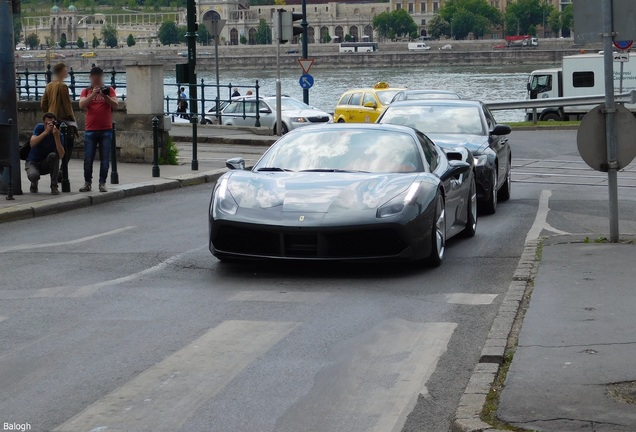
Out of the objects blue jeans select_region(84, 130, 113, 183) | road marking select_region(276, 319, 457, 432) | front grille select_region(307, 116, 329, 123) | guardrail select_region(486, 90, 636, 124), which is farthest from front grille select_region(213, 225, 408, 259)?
guardrail select_region(486, 90, 636, 124)

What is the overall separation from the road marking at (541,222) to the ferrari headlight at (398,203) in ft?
7.78

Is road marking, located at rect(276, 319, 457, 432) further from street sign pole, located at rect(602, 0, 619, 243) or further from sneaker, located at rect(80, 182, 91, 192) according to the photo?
sneaker, located at rect(80, 182, 91, 192)

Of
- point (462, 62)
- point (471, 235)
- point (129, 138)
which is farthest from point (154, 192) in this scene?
point (462, 62)

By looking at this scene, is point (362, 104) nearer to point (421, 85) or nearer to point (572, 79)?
point (572, 79)

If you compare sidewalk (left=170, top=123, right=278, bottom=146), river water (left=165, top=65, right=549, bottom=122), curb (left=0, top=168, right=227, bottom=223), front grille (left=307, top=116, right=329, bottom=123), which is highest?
river water (left=165, top=65, right=549, bottom=122)

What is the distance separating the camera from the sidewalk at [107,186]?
1478 cm

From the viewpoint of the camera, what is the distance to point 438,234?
10359mm

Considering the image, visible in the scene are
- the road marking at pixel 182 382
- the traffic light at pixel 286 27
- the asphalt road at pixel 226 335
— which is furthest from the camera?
the traffic light at pixel 286 27

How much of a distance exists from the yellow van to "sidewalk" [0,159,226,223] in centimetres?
1391

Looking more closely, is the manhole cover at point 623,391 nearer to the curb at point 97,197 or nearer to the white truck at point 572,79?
the curb at point 97,197

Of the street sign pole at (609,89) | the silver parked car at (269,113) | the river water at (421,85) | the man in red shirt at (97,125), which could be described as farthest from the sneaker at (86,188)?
the river water at (421,85)

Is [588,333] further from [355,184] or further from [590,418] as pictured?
[355,184]

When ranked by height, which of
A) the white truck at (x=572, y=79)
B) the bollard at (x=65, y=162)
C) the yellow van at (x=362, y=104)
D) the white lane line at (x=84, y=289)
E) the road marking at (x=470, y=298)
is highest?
the white truck at (x=572, y=79)

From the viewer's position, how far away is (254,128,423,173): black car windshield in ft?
35.5
